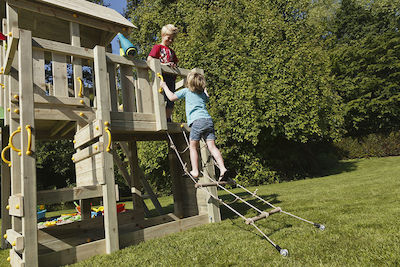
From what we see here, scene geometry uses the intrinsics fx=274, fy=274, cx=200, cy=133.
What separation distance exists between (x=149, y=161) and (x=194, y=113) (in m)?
9.66

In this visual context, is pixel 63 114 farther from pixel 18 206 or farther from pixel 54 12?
pixel 54 12

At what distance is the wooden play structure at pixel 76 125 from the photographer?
3287 mm

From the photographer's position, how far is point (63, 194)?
11.2ft

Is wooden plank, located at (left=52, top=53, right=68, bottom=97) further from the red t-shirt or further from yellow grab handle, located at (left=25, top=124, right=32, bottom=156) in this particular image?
the red t-shirt

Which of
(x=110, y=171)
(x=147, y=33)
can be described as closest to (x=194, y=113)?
(x=110, y=171)

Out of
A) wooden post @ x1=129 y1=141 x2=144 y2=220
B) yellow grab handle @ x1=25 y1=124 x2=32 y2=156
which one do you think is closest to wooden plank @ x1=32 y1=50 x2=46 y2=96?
yellow grab handle @ x1=25 y1=124 x2=32 y2=156

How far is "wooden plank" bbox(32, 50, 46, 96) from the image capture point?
3566 millimetres

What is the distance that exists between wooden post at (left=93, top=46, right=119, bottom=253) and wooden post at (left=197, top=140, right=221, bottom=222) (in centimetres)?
174

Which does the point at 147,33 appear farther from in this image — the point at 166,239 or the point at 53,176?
Answer: the point at 166,239

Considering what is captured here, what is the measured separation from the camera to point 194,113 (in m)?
4.53

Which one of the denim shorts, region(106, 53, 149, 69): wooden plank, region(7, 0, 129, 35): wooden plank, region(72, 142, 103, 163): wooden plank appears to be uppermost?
region(7, 0, 129, 35): wooden plank

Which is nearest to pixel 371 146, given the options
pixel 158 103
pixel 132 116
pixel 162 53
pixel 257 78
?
pixel 257 78

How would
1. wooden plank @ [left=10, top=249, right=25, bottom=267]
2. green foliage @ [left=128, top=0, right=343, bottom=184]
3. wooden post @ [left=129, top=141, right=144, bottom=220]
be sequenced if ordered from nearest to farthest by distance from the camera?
wooden plank @ [left=10, top=249, right=25, bottom=267] < wooden post @ [left=129, top=141, right=144, bottom=220] < green foliage @ [left=128, top=0, right=343, bottom=184]

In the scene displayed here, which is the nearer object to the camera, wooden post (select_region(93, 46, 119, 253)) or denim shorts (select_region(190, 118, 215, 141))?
wooden post (select_region(93, 46, 119, 253))
